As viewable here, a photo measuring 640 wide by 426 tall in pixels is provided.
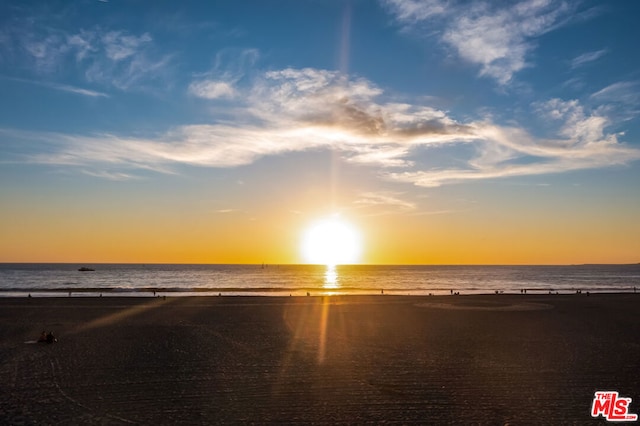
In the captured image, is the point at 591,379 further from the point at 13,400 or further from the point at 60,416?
the point at 13,400

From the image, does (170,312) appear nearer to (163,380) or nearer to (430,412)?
(163,380)

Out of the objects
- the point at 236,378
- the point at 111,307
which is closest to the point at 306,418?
the point at 236,378

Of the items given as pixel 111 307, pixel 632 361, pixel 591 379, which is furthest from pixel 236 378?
pixel 111 307

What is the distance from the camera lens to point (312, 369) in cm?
1980

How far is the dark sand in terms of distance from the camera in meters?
14.3

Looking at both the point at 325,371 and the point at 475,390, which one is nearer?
the point at 475,390

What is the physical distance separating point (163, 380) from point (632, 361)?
19531 millimetres

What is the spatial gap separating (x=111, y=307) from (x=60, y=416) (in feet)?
113

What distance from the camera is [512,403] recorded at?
595 inches

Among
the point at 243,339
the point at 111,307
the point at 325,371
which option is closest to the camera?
the point at 325,371

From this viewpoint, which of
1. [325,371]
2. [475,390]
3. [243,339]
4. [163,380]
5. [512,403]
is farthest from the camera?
[243,339]

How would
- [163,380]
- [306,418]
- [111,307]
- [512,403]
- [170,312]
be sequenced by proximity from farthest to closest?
[111,307] → [170,312] → [163,380] → [512,403] → [306,418]

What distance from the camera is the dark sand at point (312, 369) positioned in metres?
14.3

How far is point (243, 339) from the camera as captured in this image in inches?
1062
